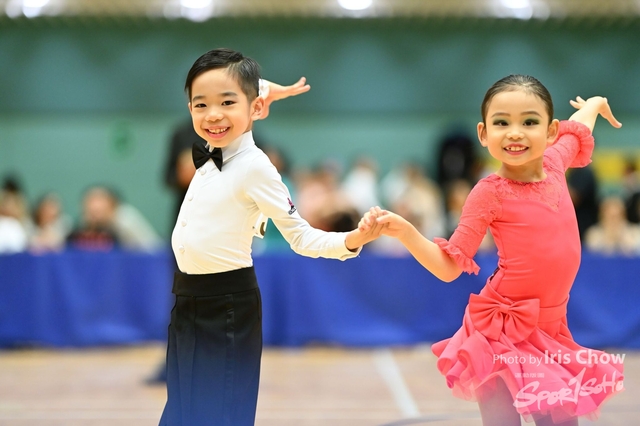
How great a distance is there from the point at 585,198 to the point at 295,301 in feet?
11.2

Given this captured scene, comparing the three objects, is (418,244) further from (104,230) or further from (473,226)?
(104,230)

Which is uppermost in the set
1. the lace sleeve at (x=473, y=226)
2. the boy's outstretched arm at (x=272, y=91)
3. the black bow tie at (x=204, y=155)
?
the boy's outstretched arm at (x=272, y=91)

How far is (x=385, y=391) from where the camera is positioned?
512 cm

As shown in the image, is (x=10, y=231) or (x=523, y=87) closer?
(x=523, y=87)

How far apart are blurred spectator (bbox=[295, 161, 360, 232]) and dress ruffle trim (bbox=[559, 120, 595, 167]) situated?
371 cm

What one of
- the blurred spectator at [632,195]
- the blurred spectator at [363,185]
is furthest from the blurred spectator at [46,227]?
the blurred spectator at [632,195]

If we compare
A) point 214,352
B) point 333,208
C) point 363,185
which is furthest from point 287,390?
point 363,185

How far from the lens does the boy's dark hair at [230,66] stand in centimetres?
268

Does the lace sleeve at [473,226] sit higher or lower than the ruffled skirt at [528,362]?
higher

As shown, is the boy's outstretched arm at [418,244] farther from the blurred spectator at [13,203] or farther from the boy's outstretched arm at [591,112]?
the blurred spectator at [13,203]

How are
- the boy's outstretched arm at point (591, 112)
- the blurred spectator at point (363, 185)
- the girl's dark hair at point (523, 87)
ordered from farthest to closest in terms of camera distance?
the blurred spectator at point (363, 185)
the boy's outstretched arm at point (591, 112)
the girl's dark hair at point (523, 87)

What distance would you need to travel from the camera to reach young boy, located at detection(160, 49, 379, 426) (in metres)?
2.68

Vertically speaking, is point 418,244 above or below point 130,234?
below

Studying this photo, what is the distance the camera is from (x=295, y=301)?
6402 mm
